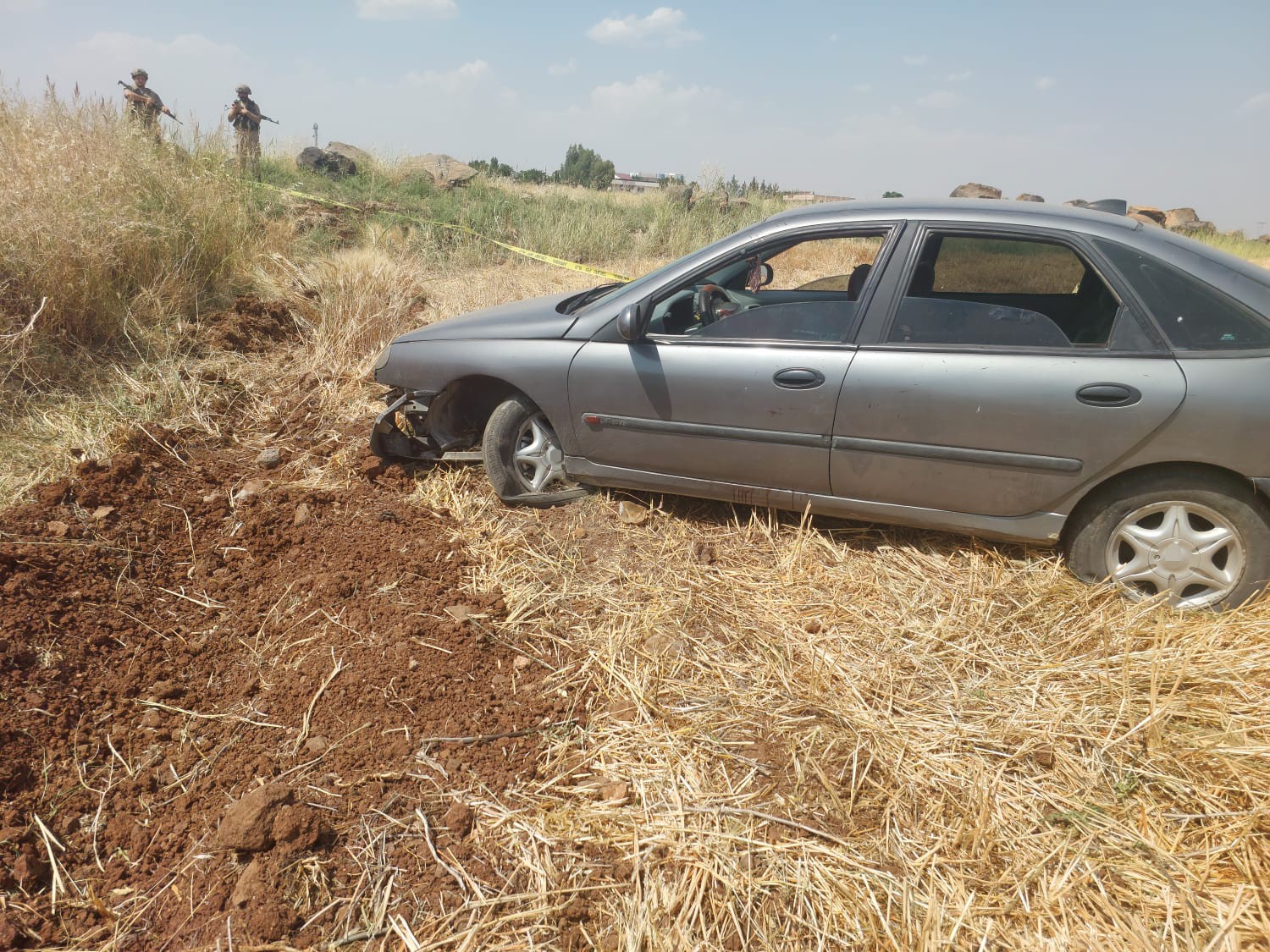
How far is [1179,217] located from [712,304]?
24605 millimetres

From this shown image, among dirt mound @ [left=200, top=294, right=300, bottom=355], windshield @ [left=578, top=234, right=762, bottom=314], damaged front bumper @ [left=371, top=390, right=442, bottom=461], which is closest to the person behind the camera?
windshield @ [left=578, top=234, right=762, bottom=314]

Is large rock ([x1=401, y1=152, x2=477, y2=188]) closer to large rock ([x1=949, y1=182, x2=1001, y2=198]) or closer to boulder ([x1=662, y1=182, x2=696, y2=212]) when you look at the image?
boulder ([x1=662, y1=182, x2=696, y2=212])

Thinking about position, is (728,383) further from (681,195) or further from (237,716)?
(681,195)

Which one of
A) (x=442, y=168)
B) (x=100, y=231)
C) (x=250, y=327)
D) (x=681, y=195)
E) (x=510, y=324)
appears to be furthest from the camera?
(x=442, y=168)

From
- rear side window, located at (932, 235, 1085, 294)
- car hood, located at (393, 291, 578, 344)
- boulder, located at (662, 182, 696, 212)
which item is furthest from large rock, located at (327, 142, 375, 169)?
rear side window, located at (932, 235, 1085, 294)

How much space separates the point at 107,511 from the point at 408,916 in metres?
2.79

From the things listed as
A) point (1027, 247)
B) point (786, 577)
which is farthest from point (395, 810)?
point (1027, 247)

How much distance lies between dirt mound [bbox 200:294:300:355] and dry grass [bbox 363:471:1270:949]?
3396 millimetres

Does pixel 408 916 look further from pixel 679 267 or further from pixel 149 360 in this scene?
pixel 149 360

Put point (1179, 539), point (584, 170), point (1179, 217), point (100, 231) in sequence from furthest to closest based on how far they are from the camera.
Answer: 1. point (584, 170)
2. point (1179, 217)
3. point (100, 231)
4. point (1179, 539)

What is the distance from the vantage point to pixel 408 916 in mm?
1950

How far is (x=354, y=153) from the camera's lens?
17703 millimetres

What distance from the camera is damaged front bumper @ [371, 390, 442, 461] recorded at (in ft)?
13.5

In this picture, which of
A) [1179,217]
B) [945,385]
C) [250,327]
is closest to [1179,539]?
[945,385]
